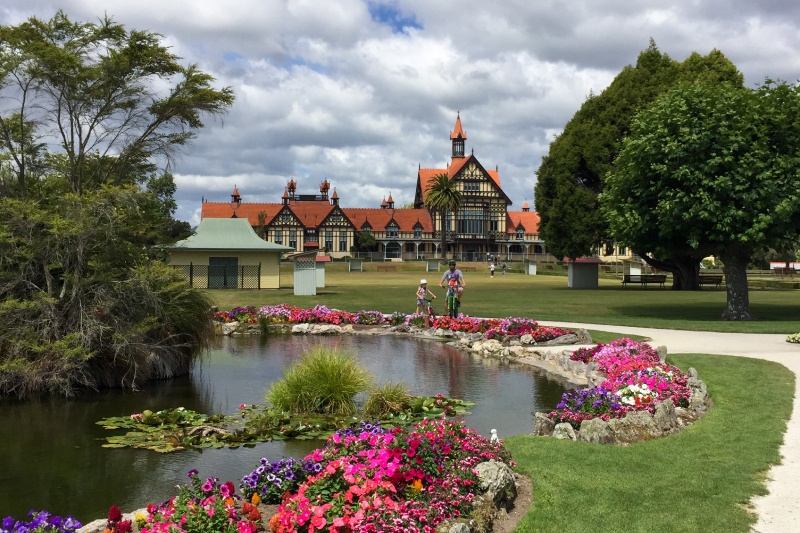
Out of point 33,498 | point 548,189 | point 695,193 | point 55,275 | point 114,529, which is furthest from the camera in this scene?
point 548,189

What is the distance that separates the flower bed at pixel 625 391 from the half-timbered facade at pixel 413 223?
81.6 m

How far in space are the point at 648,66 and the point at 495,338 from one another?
32679 millimetres

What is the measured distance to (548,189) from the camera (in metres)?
49.0

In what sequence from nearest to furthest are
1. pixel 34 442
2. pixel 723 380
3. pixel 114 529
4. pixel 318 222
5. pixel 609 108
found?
pixel 114 529
pixel 34 442
pixel 723 380
pixel 609 108
pixel 318 222

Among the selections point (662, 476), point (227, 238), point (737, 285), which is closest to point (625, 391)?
point (662, 476)

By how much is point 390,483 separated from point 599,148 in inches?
1636

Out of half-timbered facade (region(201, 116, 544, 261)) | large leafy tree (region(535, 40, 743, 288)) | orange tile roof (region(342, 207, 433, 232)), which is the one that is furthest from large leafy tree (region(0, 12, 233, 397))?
orange tile roof (region(342, 207, 433, 232))

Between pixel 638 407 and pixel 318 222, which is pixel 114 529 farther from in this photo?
pixel 318 222

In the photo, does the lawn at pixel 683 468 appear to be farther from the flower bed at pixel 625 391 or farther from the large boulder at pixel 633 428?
the flower bed at pixel 625 391

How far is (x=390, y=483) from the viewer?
628 centimetres

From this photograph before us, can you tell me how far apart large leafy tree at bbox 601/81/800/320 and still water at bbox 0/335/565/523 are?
10.4m

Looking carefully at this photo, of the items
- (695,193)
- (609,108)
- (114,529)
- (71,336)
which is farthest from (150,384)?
(609,108)

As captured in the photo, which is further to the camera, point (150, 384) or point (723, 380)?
point (150, 384)

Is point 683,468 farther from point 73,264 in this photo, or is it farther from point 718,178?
point 718,178
